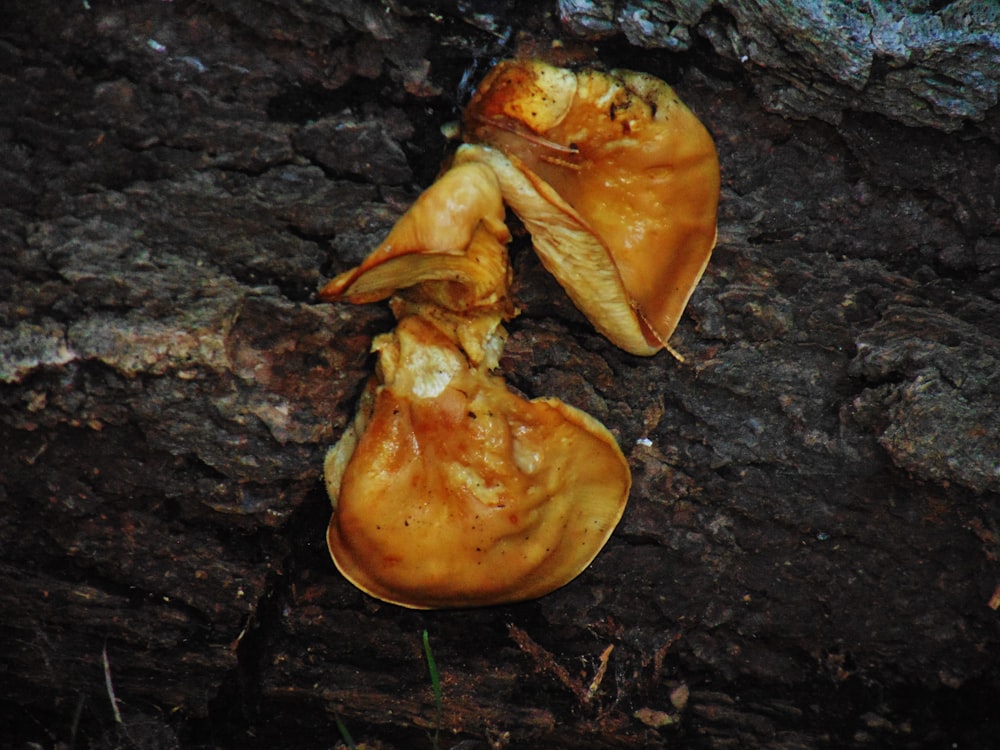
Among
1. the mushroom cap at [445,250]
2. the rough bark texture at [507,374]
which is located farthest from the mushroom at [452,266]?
the rough bark texture at [507,374]

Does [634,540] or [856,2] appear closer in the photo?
[856,2]

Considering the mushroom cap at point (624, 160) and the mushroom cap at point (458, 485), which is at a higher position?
the mushroom cap at point (624, 160)

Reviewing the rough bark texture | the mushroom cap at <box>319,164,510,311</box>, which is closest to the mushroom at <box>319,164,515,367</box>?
the mushroom cap at <box>319,164,510,311</box>

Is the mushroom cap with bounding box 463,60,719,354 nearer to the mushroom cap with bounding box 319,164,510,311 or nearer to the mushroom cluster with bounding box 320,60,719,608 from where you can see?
the mushroom cluster with bounding box 320,60,719,608

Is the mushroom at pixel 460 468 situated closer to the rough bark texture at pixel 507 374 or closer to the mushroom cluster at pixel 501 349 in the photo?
the mushroom cluster at pixel 501 349

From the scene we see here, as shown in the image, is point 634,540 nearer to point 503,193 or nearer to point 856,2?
point 503,193

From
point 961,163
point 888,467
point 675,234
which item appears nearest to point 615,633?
point 888,467
